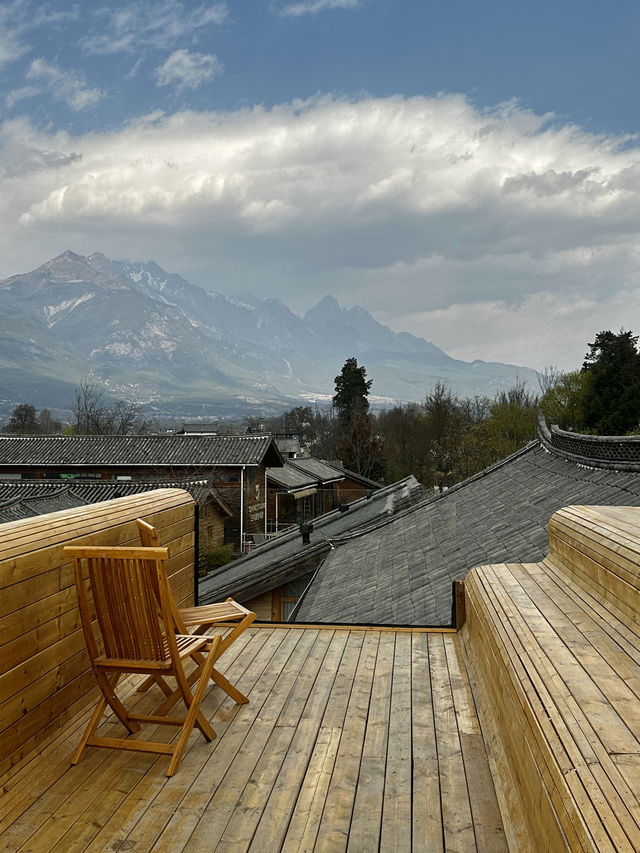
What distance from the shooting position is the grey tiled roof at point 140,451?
106 ft

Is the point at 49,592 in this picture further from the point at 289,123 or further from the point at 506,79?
the point at 289,123

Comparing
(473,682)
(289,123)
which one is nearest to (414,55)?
(289,123)

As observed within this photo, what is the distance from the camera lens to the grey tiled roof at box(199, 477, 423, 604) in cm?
989

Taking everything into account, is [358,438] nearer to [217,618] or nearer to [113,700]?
[217,618]

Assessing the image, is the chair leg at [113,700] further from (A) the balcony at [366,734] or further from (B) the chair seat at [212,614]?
(B) the chair seat at [212,614]

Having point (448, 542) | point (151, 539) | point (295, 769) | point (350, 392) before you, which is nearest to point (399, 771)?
point (295, 769)

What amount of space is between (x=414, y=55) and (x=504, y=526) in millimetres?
23036

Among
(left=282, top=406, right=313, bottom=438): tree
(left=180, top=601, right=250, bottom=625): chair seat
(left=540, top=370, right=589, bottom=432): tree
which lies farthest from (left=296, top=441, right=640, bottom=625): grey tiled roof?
(left=282, top=406, right=313, bottom=438): tree

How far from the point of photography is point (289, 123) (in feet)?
141

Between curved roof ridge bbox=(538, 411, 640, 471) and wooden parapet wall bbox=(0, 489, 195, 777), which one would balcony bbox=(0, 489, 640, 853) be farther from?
curved roof ridge bbox=(538, 411, 640, 471)

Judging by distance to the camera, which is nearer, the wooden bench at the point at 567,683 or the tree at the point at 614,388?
the wooden bench at the point at 567,683

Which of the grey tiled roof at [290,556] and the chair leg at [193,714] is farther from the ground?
the chair leg at [193,714]

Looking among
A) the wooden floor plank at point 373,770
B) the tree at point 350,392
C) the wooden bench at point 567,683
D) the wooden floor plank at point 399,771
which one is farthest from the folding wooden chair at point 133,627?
the tree at point 350,392

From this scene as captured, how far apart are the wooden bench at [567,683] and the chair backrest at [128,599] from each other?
143 centimetres
